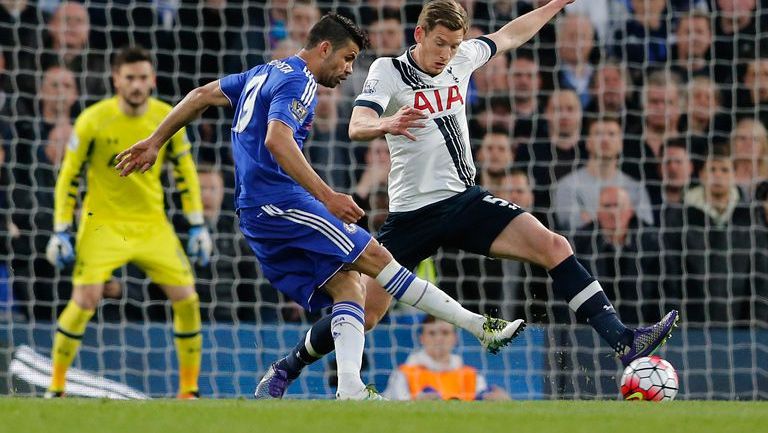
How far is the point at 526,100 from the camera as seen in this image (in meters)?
10.9

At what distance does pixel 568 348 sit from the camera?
9641 millimetres

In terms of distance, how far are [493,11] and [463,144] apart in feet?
15.1

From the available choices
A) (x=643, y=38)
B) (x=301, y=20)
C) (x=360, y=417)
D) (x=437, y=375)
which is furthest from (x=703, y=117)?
(x=360, y=417)

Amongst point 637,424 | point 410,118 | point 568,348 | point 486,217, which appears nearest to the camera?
point 637,424

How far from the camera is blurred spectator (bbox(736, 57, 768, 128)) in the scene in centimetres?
1086

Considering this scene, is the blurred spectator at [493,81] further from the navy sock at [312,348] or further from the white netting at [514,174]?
the navy sock at [312,348]

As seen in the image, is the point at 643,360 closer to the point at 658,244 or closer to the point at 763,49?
the point at 658,244

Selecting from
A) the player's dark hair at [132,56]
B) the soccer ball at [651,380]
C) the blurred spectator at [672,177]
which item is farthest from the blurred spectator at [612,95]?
the soccer ball at [651,380]

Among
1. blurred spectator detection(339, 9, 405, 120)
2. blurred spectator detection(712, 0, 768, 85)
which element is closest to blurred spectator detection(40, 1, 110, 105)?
blurred spectator detection(339, 9, 405, 120)

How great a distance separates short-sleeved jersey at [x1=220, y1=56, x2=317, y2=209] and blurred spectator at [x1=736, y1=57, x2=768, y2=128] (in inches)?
218

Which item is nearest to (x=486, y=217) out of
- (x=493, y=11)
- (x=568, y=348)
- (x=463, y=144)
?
(x=463, y=144)

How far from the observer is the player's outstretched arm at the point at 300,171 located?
5750 mm

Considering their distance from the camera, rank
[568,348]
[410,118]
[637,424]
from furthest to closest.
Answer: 1. [568,348]
2. [410,118]
3. [637,424]

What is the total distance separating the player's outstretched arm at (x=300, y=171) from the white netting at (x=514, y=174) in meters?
3.89
